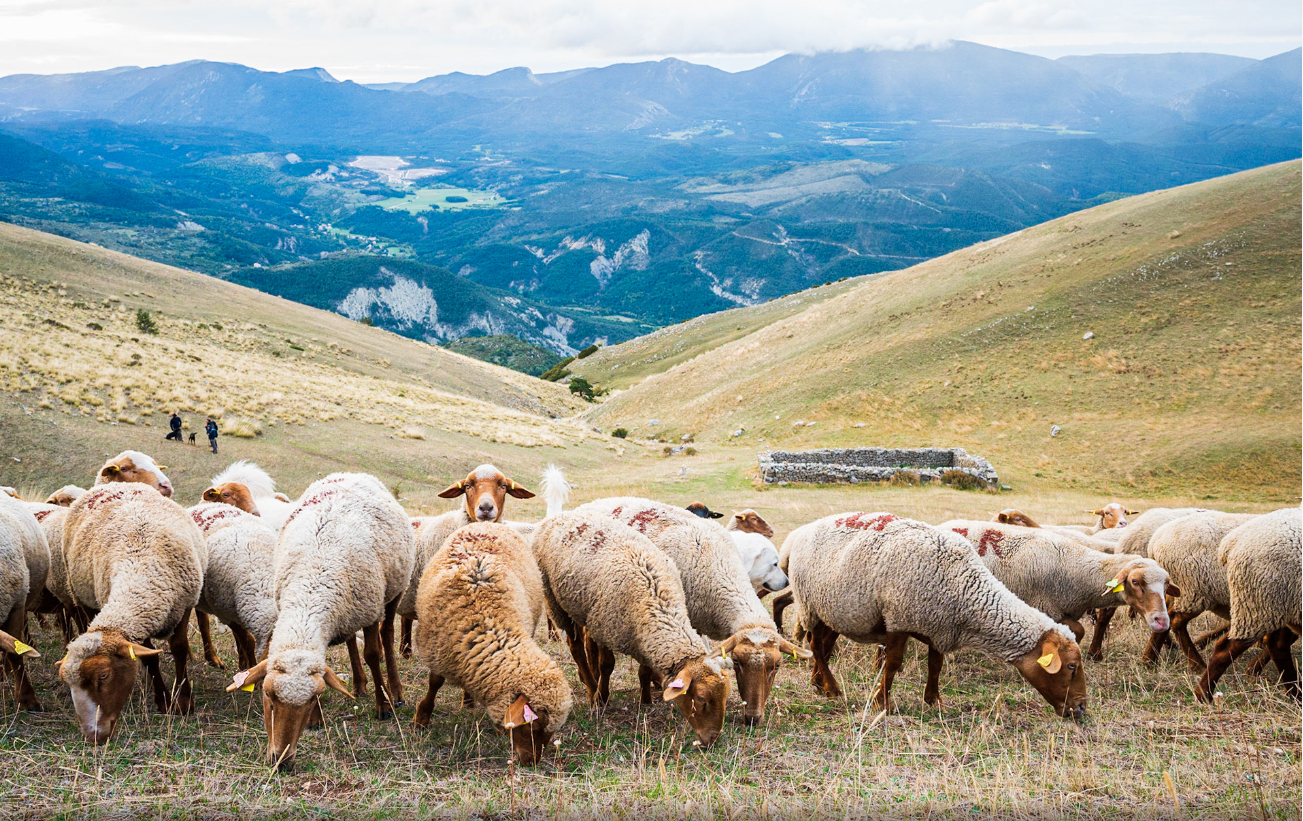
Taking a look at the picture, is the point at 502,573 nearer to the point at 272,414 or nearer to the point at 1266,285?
the point at 272,414

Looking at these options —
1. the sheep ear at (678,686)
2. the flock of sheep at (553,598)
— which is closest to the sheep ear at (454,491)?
the flock of sheep at (553,598)

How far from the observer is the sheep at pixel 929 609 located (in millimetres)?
8773

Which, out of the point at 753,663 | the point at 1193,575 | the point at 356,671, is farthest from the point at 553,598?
the point at 1193,575

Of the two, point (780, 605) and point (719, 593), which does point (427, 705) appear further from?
point (780, 605)

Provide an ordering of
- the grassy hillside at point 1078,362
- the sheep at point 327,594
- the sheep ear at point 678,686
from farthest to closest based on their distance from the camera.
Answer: the grassy hillside at point 1078,362 < the sheep ear at point 678,686 < the sheep at point 327,594

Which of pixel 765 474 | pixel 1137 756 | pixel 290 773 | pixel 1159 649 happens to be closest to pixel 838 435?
pixel 765 474

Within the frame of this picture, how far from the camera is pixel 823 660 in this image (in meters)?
10.2

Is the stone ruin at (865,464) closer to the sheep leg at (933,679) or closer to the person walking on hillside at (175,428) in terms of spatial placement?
the sheep leg at (933,679)

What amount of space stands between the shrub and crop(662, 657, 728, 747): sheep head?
5776 cm

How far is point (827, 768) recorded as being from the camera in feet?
23.5

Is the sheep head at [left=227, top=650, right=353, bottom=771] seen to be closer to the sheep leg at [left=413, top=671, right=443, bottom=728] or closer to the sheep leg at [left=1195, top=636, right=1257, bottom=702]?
the sheep leg at [left=413, top=671, right=443, bottom=728]

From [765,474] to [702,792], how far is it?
24.4 metres

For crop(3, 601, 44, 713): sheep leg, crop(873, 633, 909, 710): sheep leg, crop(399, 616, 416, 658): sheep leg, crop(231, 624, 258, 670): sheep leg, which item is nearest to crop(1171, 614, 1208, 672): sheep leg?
crop(873, 633, 909, 710): sheep leg

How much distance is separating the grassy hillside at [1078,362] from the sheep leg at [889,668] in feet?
84.5
